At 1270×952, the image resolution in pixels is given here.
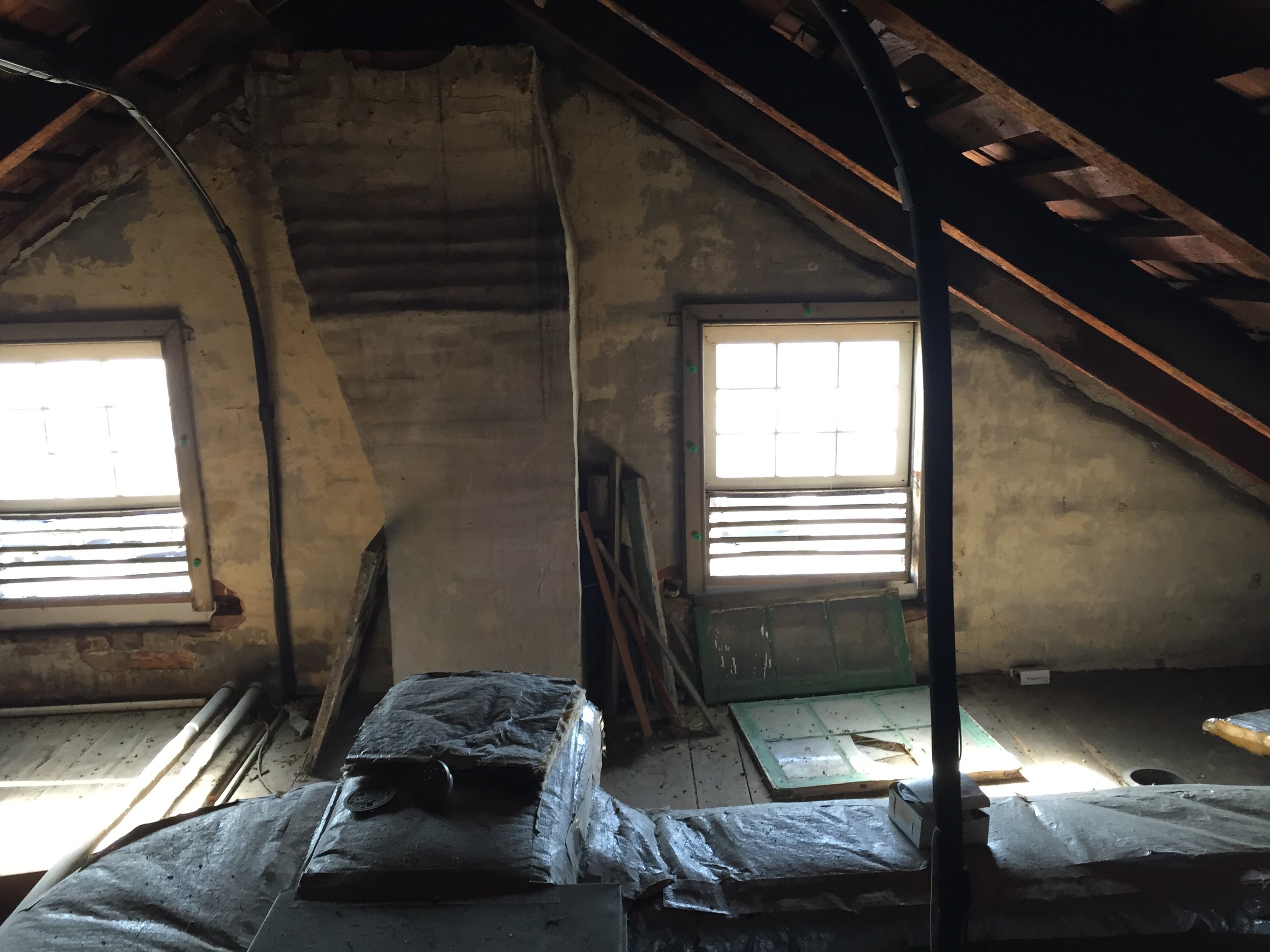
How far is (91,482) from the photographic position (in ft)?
12.5

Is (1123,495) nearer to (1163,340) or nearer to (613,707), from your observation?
(1163,340)

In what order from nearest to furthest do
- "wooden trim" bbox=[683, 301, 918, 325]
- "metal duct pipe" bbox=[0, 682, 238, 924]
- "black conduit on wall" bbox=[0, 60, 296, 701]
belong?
"metal duct pipe" bbox=[0, 682, 238, 924] < "black conduit on wall" bbox=[0, 60, 296, 701] < "wooden trim" bbox=[683, 301, 918, 325]

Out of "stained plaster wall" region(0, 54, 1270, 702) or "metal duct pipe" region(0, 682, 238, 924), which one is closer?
"metal duct pipe" region(0, 682, 238, 924)

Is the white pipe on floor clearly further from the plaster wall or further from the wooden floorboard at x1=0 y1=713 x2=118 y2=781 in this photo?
the plaster wall

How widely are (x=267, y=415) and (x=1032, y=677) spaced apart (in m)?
3.98

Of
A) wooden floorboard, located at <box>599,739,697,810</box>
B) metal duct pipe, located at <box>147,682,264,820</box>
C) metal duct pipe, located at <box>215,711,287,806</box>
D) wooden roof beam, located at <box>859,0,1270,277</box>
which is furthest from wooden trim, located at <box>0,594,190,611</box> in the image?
wooden roof beam, located at <box>859,0,1270,277</box>

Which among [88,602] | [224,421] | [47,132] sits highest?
[47,132]

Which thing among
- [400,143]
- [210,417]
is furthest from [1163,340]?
[210,417]

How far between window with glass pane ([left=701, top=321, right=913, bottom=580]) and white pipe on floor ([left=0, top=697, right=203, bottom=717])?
2.79 metres

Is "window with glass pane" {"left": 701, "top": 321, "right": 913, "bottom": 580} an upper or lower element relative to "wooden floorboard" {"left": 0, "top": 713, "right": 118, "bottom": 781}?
upper

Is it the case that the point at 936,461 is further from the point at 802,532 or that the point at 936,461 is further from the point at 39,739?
the point at 39,739

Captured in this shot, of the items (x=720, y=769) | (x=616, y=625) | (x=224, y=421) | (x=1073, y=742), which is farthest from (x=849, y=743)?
(x=224, y=421)

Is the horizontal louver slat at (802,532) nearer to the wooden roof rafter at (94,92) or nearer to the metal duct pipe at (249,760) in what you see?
the metal duct pipe at (249,760)

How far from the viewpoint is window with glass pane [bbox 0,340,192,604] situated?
3.71m
